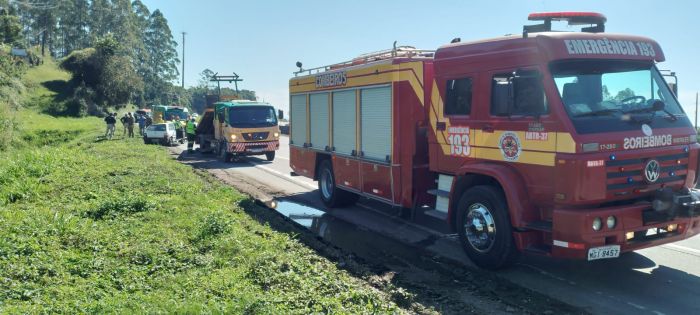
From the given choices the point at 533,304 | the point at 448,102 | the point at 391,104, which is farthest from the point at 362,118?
the point at 533,304

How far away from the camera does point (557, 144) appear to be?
Answer: 630cm

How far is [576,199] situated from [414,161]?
314 centimetres

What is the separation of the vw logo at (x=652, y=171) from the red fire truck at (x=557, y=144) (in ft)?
0.04

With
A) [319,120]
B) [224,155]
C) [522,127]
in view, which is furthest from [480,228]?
[224,155]

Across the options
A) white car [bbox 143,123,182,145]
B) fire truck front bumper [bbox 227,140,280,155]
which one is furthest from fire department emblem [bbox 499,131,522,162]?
→ white car [bbox 143,123,182,145]

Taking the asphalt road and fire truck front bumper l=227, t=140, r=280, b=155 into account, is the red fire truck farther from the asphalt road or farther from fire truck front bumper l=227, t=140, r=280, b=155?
fire truck front bumper l=227, t=140, r=280, b=155

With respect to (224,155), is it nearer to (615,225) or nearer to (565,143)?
(565,143)

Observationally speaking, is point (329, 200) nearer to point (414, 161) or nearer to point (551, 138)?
point (414, 161)

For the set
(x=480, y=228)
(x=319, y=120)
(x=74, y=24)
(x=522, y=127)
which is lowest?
(x=480, y=228)

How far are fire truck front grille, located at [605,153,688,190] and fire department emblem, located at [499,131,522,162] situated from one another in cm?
105

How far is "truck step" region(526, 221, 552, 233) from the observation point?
645cm

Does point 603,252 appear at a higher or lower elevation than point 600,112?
lower

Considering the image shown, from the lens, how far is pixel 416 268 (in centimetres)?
742

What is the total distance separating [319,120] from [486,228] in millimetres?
5712
